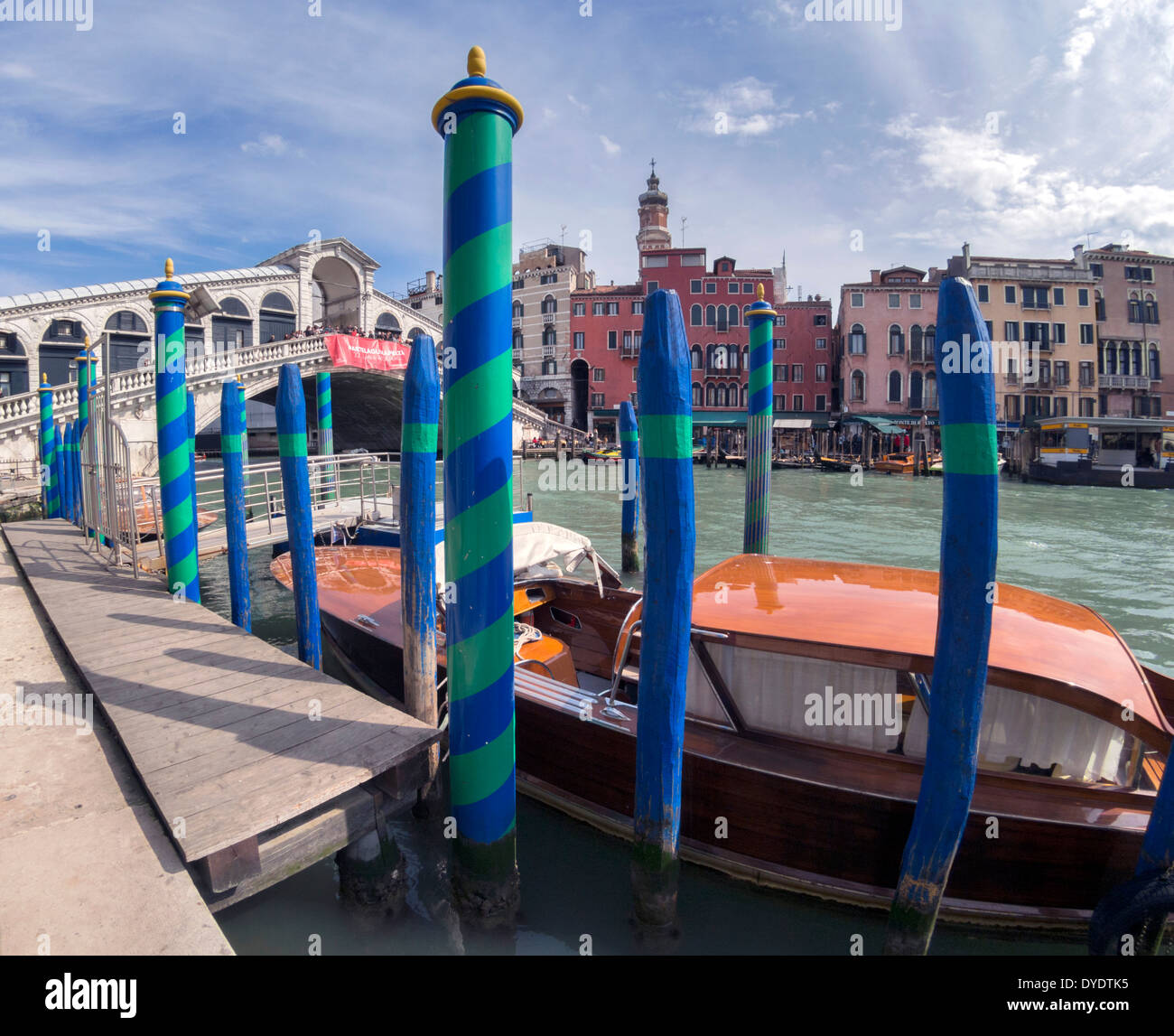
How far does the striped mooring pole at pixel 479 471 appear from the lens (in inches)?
104

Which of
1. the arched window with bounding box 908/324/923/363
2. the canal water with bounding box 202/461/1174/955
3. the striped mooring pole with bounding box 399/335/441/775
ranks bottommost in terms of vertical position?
the canal water with bounding box 202/461/1174/955

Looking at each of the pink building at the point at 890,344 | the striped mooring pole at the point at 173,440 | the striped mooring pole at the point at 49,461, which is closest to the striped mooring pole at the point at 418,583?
the striped mooring pole at the point at 173,440

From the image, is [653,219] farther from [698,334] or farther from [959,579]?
[959,579]

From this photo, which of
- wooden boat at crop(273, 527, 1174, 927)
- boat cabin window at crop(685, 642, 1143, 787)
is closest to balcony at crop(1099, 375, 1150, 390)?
wooden boat at crop(273, 527, 1174, 927)

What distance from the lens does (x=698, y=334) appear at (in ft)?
128

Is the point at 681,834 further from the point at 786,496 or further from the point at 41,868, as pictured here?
the point at 786,496

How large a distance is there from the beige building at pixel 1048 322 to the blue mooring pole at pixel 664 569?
132ft

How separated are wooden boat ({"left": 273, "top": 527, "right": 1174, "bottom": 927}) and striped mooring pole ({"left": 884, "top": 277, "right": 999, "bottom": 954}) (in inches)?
16.9

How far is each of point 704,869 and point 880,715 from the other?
4.06 ft

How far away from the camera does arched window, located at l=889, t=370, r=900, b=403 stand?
3731 centimetres

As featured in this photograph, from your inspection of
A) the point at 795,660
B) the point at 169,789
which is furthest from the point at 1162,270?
the point at 169,789

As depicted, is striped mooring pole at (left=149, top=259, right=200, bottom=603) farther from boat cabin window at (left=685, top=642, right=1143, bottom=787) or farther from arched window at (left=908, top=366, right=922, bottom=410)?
arched window at (left=908, top=366, right=922, bottom=410)

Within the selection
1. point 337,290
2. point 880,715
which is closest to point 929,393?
point 337,290
